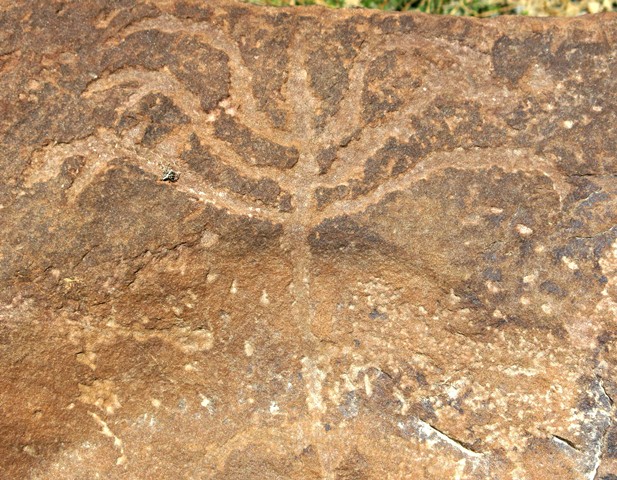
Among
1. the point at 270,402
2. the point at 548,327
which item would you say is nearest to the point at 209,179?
the point at 270,402

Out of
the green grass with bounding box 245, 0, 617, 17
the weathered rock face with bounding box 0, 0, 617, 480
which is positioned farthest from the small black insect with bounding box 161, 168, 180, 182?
the green grass with bounding box 245, 0, 617, 17

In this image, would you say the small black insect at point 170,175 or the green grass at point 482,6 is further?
the green grass at point 482,6

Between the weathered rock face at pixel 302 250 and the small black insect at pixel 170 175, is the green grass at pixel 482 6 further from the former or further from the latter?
the small black insect at pixel 170 175

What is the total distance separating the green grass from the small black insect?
1.01 metres

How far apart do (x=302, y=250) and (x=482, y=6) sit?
128cm

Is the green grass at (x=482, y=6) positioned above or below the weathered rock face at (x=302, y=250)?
above

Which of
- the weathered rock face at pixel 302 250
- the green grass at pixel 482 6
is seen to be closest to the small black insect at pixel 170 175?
the weathered rock face at pixel 302 250

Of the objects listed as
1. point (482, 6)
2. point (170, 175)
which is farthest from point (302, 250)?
point (482, 6)

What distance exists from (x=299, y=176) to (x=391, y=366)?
453 mm

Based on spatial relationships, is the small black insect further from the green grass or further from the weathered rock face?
the green grass

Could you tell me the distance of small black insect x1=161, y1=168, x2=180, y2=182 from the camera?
5.50 feet

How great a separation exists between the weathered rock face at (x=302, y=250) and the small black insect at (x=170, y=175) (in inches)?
0.4

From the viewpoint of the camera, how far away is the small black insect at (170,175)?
167cm

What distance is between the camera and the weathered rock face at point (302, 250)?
5.38 ft
